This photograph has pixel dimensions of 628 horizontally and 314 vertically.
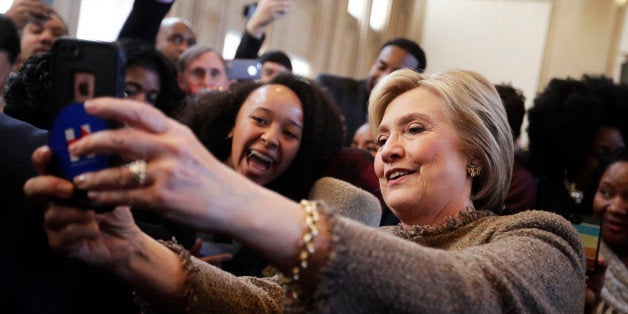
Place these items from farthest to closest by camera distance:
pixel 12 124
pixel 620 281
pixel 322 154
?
pixel 322 154
pixel 620 281
pixel 12 124

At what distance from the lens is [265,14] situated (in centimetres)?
320

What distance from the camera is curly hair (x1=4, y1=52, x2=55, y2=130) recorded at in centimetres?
150

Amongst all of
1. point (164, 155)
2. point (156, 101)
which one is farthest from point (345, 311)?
point (156, 101)

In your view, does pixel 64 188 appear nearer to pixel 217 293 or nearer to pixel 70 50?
pixel 70 50

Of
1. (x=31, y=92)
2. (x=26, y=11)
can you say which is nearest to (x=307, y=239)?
(x=31, y=92)

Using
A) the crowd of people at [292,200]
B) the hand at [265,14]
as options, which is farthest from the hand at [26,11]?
the hand at [265,14]

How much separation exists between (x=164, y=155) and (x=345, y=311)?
0.93 feet

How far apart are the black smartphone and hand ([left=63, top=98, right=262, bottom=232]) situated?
0.03m

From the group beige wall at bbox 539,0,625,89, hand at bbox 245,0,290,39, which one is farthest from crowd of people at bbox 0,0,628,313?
beige wall at bbox 539,0,625,89

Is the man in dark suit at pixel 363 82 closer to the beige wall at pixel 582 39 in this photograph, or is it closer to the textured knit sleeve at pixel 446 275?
the textured knit sleeve at pixel 446 275

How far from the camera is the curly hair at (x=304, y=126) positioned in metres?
2.24

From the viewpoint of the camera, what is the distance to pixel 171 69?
2.54 meters

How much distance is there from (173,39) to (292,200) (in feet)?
7.05

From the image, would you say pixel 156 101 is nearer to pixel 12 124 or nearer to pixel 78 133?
pixel 12 124
